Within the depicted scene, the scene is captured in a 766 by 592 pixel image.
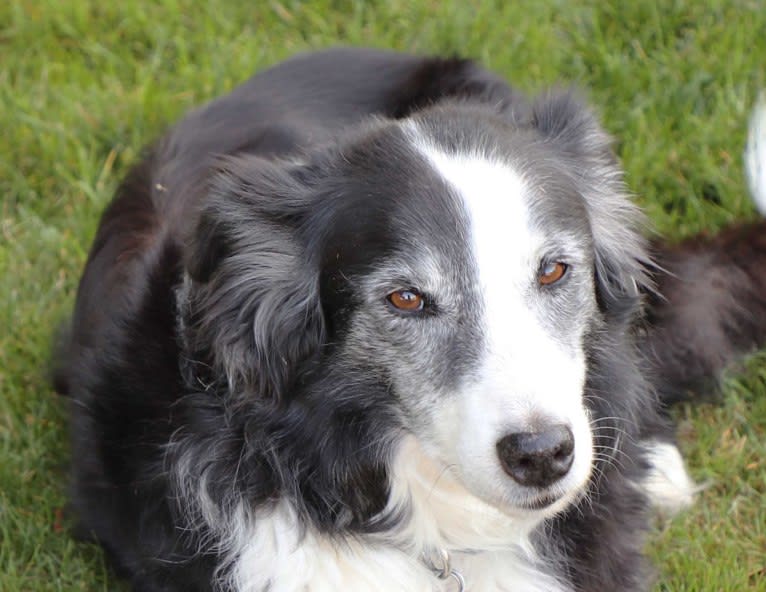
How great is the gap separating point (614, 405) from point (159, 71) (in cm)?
301

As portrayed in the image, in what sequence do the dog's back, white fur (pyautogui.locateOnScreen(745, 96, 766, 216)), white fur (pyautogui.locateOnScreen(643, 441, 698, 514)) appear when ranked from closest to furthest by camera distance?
the dog's back → white fur (pyautogui.locateOnScreen(643, 441, 698, 514)) → white fur (pyautogui.locateOnScreen(745, 96, 766, 216))

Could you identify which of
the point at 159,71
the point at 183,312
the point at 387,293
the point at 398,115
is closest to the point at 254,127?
the point at 398,115

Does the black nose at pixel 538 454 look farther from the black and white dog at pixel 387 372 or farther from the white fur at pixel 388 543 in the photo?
the white fur at pixel 388 543

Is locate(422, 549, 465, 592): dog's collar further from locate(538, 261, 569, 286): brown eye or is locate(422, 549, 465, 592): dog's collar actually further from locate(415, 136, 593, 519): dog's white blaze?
locate(538, 261, 569, 286): brown eye

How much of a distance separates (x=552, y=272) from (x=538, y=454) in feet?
1.45

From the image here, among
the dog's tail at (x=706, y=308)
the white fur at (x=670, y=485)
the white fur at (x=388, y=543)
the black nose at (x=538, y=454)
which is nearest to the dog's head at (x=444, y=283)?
the black nose at (x=538, y=454)

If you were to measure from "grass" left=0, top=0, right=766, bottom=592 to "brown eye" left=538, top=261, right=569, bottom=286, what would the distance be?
1.31m

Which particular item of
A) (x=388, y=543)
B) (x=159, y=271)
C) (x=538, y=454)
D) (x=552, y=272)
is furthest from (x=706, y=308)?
(x=159, y=271)

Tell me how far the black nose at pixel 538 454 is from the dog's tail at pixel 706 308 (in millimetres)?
1281

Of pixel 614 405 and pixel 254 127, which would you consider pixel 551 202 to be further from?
pixel 254 127

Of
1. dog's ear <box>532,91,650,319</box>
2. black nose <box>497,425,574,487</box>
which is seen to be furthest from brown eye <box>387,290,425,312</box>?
dog's ear <box>532,91,650,319</box>

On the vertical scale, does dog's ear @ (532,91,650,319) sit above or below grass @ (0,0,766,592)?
above

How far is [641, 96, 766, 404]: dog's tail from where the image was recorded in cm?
369

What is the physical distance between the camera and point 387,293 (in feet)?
8.54
